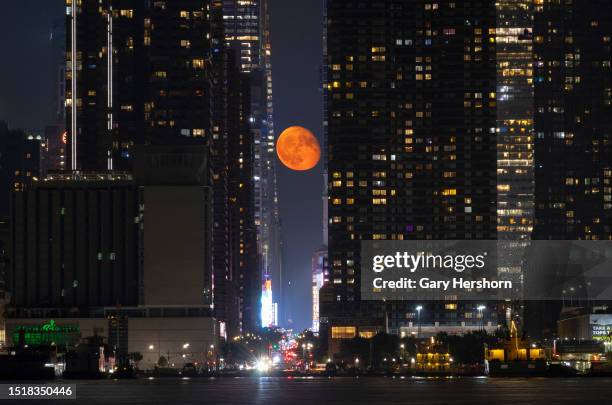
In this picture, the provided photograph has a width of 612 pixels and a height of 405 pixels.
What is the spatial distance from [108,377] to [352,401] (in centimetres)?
8626

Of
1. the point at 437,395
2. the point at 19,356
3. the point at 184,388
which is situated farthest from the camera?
the point at 19,356

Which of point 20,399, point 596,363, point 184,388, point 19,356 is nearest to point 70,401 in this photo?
point 20,399

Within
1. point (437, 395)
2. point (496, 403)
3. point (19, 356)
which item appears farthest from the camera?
point (19, 356)

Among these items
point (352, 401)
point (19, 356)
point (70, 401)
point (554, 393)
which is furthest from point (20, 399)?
point (19, 356)

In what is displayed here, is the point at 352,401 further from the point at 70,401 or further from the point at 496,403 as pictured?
the point at 70,401

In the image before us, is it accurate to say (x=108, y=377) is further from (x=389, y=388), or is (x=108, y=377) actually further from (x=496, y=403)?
(x=496, y=403)

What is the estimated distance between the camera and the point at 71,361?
18462 cm

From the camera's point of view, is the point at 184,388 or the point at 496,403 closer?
→ the point at 496,403

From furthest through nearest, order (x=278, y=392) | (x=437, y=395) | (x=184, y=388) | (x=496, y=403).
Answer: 1. (x=184, y=388)
2. (x=278, y=392)
3. (x=437, y=395)
4. (x=496, y=403)

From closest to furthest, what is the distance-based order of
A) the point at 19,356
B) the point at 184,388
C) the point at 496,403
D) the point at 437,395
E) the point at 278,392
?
the point at 496,403, the point at 437,395, the point at 278,392, the point at 184,388, the point at 19,356

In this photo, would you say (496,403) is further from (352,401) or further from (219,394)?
(219,394)

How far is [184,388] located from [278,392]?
47.6 feet

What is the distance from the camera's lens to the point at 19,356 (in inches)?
6885

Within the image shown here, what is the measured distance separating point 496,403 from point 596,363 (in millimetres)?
84269
